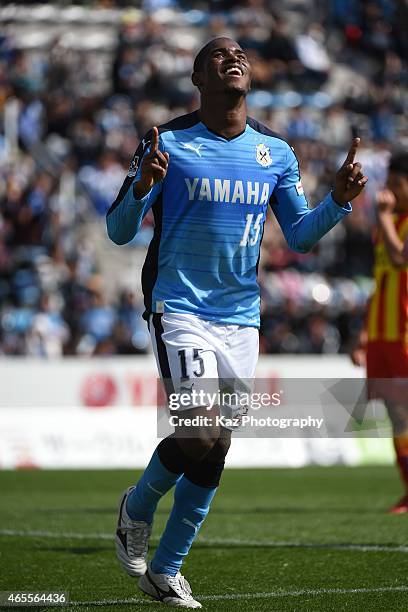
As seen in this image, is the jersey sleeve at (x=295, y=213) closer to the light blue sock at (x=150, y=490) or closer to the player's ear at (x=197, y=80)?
the player's ear at (x=197, y=80)

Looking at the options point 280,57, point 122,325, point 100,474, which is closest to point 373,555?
point 100,474

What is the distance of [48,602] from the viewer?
5.84 metres

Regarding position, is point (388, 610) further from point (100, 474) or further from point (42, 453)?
point (42, 453)

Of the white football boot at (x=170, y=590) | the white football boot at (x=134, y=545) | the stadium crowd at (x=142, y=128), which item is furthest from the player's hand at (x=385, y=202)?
the stadium crowd at (x=142, y=128)

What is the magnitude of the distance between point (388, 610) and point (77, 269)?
568 inches

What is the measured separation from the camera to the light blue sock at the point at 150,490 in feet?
19.5

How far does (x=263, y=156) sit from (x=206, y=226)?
19.9 inches

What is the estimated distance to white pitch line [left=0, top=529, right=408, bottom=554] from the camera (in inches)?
306

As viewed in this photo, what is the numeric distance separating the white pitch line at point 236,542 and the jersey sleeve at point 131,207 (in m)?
2.91

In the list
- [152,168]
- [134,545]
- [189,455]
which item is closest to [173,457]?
[189,455]

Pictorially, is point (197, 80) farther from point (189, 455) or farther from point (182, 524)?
point (182, 524)

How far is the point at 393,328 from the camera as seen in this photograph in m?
9.75

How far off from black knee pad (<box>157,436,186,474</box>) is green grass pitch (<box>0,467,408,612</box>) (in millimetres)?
639

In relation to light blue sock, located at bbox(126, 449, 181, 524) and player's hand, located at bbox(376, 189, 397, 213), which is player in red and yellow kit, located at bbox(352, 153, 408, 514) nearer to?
player's hand, located at bbox(376, 189, 397, 213)
